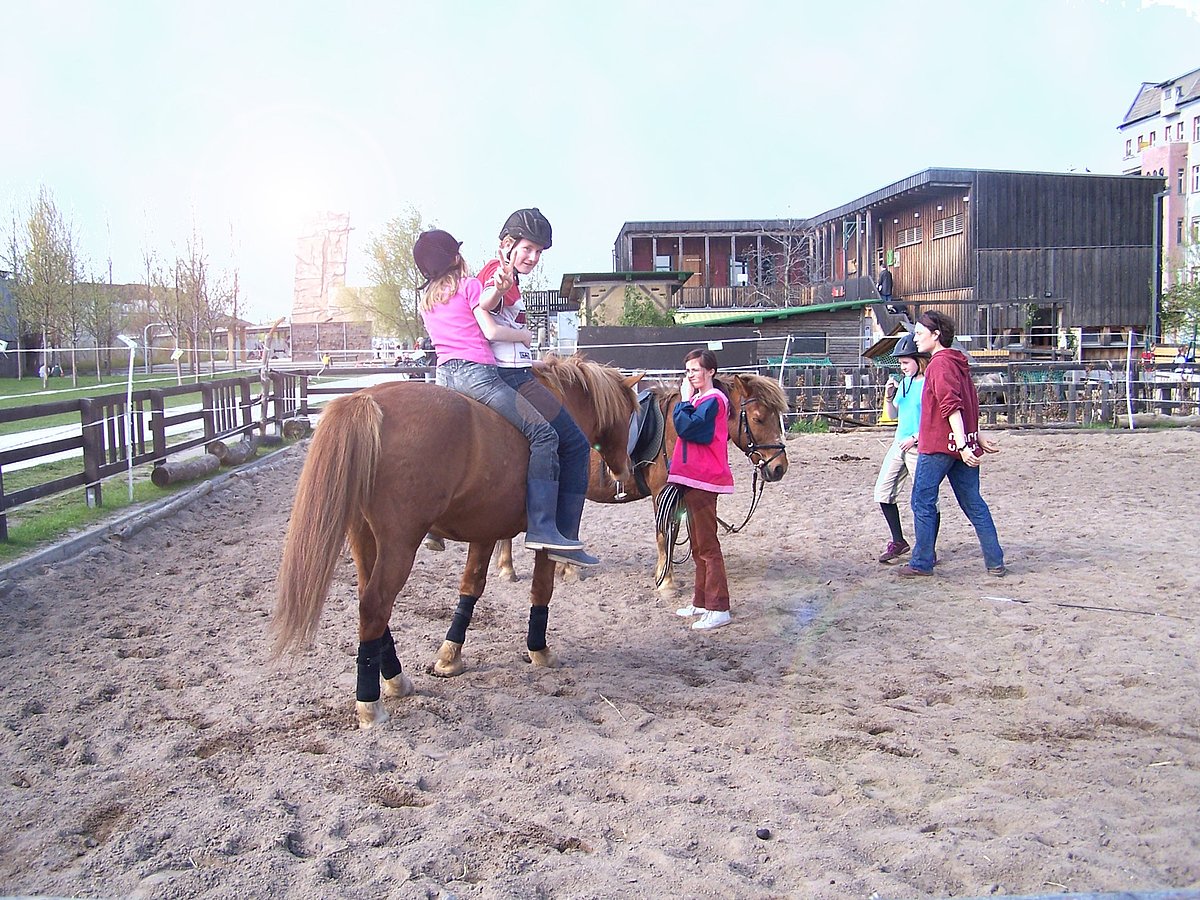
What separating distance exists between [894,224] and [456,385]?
36.0m

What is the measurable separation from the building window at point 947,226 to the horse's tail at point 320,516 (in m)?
32.1

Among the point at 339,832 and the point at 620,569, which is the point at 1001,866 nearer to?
the point at 339,832

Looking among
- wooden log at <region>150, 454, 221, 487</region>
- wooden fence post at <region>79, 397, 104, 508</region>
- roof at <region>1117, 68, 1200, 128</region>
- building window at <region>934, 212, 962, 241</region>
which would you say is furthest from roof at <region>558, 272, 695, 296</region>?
roof at <region>1117, 68, 1200, 128</region>

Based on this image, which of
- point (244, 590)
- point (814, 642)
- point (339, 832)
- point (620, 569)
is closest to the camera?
point (339, 832)

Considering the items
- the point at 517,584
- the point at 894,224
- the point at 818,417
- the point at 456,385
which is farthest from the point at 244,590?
the point at 894,224

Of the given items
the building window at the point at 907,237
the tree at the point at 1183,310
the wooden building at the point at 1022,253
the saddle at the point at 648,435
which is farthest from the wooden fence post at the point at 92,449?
the tree at the point at 1183,310

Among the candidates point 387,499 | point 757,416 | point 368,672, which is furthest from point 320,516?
point 757,416

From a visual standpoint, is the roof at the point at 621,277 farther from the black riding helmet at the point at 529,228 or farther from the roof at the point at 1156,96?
the roof at the point at 1156,96

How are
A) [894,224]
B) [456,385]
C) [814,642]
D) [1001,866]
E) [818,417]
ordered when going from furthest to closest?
[894,224], [818,417], [814,642], [456,385], [1001,866]

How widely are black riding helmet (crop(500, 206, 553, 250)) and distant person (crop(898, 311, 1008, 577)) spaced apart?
3386 millimetres

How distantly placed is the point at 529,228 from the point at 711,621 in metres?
2.71

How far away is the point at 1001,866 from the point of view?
262cm

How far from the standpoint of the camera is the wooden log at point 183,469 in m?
10.0

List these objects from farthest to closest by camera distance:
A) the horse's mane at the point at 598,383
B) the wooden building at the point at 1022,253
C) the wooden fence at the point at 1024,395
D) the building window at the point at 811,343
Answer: the wooden building at the point at 1022,253
the building window at the point at 811,343
the wooden fence at the point at 1024,395
the horse's mane at the point at 598,383
